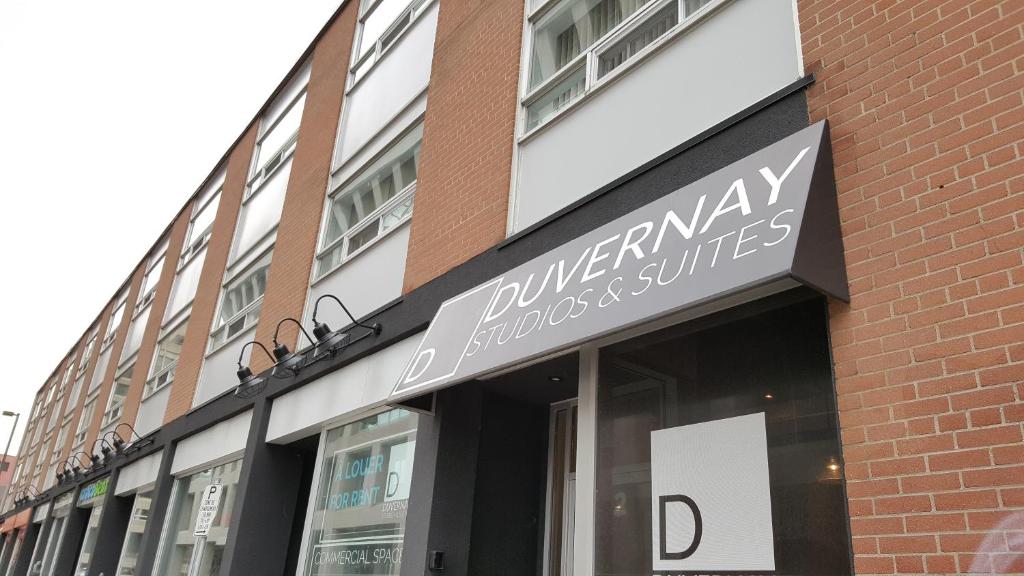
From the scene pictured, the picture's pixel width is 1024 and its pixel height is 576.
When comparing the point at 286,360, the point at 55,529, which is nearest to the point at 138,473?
the point at 286,360

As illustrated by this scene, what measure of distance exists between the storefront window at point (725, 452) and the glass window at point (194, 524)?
6.94m

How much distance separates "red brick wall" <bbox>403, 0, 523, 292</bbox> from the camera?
22.5 ft

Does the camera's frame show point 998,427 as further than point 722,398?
No

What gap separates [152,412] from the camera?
1497cm

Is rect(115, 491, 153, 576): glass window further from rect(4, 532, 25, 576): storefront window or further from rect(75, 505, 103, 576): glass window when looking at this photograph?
rect(4, 532, 25, 576): storefront window

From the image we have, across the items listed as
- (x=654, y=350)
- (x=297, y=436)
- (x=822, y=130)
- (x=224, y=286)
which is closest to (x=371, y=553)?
(x=297, y=436)

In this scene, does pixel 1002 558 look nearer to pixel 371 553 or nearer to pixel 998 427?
pixel 998 427

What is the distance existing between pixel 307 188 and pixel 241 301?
9.29ft

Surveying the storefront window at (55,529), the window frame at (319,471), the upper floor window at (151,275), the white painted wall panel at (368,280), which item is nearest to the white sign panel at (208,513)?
the window frame at (319,471)

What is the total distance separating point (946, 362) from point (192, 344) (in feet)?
42.6

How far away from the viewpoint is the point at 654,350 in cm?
480

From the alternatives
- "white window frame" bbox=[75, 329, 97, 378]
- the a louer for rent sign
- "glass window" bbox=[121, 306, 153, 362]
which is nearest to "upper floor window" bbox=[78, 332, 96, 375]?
"white window frame" bbox=[75, 329, 97, 378]

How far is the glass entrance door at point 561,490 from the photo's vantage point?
6.47m

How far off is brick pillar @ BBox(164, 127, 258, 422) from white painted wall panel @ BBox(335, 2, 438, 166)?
458 centimetres
